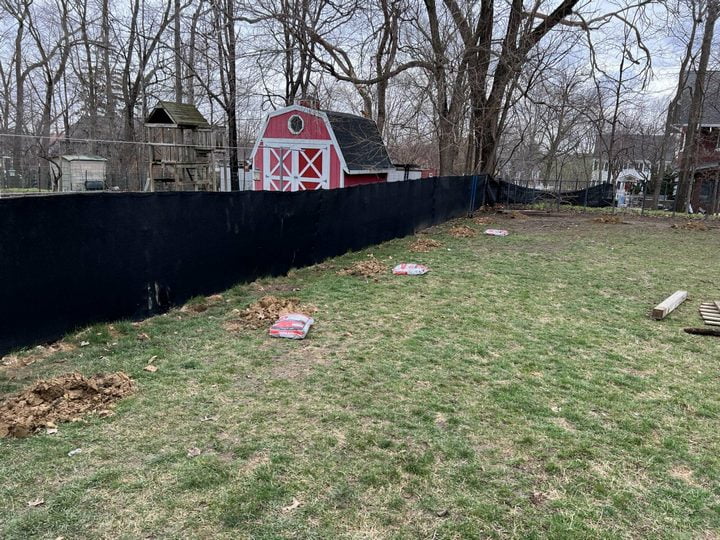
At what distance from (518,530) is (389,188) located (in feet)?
28.2

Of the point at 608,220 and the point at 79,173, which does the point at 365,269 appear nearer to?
the point at 608,220

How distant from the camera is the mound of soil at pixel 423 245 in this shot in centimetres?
968

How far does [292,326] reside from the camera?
4.74m

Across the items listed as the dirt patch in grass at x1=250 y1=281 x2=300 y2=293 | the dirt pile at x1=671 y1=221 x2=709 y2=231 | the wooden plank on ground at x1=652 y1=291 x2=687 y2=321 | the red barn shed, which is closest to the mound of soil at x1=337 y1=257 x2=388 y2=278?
the dirt patch in grass at x1=250 y1=281 x2=300 y2=293

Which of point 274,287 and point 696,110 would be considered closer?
point 274,287

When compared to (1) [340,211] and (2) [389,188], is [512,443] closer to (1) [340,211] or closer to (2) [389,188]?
(1) [340,211]

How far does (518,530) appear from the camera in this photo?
218cm

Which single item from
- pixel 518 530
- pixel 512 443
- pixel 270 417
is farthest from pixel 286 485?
pixel 512 443

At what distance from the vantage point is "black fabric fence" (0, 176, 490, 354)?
159 inches

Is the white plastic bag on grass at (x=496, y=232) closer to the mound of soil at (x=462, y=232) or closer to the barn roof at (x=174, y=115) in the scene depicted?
the mound of soil at (x=462, y=232)

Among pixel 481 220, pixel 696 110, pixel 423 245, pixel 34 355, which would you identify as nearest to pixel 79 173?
pixel 423 245

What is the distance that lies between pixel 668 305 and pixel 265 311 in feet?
15.2

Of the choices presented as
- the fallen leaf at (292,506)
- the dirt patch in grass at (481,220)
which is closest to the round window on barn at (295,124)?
the dirt patch in grass at (481,220)

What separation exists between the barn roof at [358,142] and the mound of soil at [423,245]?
15.0 ft
